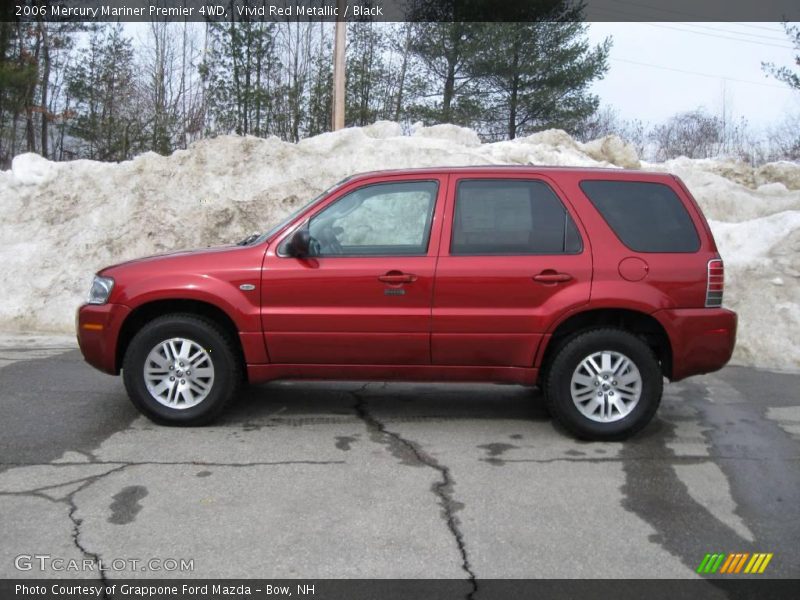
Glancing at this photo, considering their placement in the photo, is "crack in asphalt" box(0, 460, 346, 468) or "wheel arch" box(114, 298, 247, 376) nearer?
"crack in asphalt" box(0, 460, 346, 468)

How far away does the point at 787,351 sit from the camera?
9.49 meters

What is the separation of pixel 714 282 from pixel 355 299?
8.20 feet

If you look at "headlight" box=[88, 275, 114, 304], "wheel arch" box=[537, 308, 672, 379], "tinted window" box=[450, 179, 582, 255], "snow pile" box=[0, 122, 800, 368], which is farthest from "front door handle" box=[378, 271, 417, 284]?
"snow pile" box=[0, 122, 800, 368]

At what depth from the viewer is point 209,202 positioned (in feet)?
43.4

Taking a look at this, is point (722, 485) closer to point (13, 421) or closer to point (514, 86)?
point (13, 421)

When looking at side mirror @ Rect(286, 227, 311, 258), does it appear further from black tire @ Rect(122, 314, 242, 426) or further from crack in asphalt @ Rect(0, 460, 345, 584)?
crack in asphalt @ Rect(0, 460, 345, 584)

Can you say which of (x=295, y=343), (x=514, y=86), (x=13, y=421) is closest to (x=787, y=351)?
(x=295, y=343)

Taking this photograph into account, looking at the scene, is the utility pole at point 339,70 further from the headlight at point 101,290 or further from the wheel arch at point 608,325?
the wheel arch at point 608,325

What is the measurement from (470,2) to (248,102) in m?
7.36

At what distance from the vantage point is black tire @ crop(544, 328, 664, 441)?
18.1ft

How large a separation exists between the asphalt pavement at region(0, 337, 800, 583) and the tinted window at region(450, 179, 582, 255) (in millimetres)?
1366

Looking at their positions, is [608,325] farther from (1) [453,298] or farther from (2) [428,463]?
(2) [428,463]

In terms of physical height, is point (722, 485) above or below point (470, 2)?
below

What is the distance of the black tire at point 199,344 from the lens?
570cm
